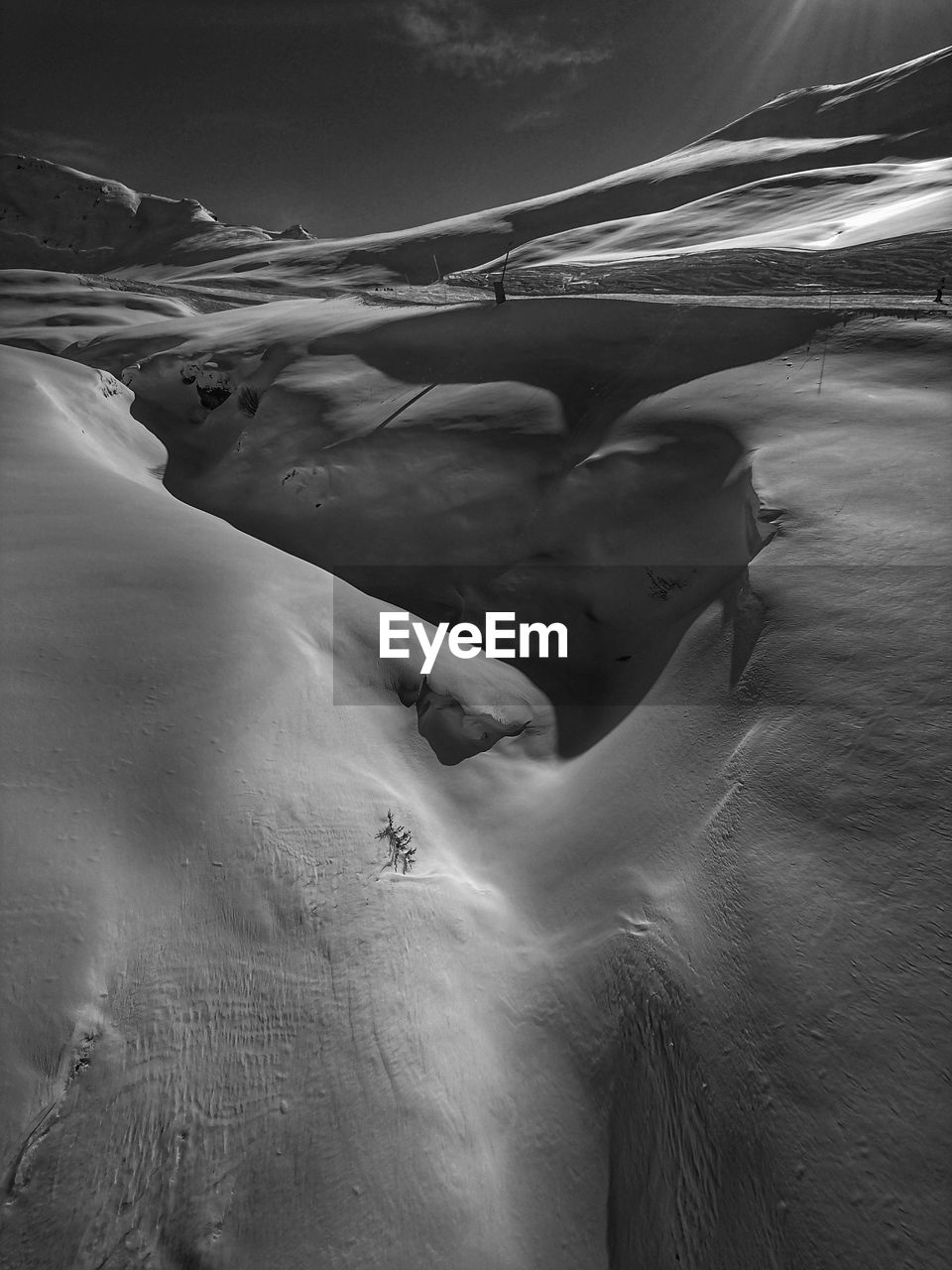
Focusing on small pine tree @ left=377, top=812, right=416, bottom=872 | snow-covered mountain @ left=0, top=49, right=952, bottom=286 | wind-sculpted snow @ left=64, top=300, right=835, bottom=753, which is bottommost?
small pine tree @ left=377, top=812, right=416, bottom=872

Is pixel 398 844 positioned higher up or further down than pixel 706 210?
further down

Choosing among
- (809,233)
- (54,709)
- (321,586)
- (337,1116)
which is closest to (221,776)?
(54,709)

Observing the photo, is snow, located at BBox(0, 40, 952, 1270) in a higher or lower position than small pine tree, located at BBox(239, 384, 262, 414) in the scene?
lower

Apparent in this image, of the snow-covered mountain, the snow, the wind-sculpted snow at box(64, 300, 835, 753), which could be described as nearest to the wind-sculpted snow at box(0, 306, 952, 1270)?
Result: the snow

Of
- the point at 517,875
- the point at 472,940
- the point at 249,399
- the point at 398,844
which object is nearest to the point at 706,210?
the point at 249,399

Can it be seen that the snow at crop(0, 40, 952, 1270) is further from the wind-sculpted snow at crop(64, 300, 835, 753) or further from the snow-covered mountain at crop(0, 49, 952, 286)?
the snow-covered mountain at crop(0, 49, 952, 286)

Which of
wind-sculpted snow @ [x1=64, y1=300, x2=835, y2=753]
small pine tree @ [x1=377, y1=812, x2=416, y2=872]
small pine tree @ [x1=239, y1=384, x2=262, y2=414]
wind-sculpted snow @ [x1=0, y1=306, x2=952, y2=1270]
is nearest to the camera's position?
wind-sculpted snow @ [x1=0, y1=306, x2=952, y2=1270]

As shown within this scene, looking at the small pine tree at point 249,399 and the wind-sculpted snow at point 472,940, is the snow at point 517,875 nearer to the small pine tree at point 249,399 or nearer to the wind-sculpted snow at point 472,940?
the wind-sculpted snow at point 472,940

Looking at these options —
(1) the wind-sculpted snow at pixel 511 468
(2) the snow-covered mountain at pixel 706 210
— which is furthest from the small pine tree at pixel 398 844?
(2) the snow-covered mountain at pixel 706 210

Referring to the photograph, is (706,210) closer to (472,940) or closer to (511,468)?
(511,468)
